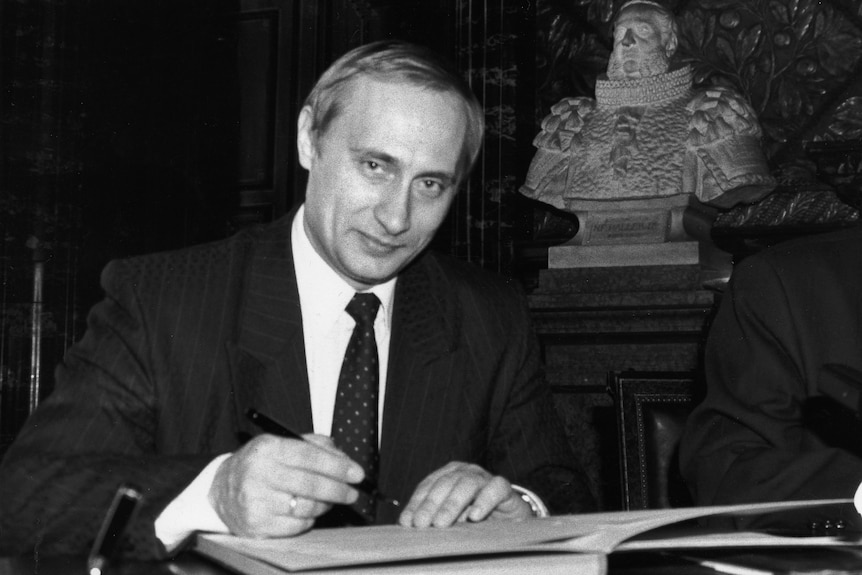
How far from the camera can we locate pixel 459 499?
127 centimetres

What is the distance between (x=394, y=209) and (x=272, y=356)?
1.01ft

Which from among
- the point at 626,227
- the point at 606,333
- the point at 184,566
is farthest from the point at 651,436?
the point at 626,227

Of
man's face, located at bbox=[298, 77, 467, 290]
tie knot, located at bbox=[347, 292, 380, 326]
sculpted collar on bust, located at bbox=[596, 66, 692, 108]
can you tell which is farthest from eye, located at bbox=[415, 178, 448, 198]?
sculpted collar on bust, located at bbox=[596, 66, 692, 108]

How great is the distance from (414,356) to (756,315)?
0.58 metres

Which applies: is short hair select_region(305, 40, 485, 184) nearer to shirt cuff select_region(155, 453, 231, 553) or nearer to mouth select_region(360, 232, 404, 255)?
mouth select_region(360, 232, 404, 255)

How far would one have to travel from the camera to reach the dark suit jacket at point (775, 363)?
159 centimetres

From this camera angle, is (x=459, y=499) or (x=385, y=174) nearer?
(x=459, y=499)

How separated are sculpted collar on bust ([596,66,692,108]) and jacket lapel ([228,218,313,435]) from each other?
229cm

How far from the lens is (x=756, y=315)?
1753 mm

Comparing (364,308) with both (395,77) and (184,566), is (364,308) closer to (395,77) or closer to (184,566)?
(395,77)

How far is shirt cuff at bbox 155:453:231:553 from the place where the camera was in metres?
1.24

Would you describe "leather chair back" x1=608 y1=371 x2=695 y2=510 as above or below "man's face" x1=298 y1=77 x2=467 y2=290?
below

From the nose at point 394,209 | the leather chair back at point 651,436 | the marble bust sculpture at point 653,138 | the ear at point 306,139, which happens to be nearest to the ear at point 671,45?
the marble bust sculpture at point 653,138

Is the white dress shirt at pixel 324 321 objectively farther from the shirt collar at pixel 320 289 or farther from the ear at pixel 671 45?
the ear at pixel 671 45
